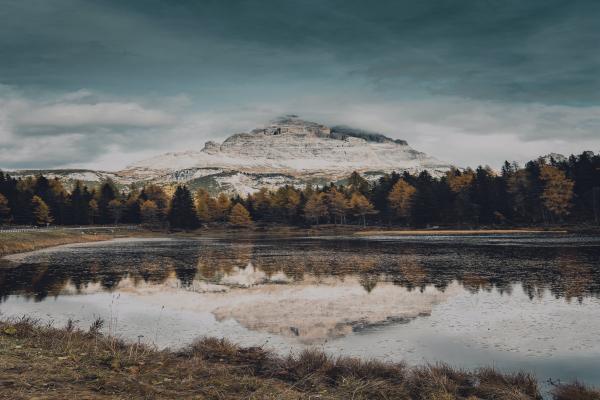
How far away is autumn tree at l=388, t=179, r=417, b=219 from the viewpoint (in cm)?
13475

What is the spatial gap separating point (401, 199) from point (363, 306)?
11836 centimetres

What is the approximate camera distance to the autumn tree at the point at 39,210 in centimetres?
13700

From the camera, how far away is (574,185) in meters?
118

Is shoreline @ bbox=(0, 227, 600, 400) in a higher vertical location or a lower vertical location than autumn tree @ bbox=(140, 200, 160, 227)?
lower

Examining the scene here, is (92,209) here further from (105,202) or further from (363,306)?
(363,306)

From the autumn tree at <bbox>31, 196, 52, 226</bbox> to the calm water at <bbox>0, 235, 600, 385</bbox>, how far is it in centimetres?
10448

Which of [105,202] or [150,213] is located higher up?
[105,202]

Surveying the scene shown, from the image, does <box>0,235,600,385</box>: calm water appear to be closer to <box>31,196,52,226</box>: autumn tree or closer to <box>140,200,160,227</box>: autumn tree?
<box>31,196,52,226</box>: autumn tree

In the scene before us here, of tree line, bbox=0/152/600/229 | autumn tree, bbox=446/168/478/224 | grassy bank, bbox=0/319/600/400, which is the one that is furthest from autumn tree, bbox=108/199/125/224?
grassy bank, bbox=0/319/600/400

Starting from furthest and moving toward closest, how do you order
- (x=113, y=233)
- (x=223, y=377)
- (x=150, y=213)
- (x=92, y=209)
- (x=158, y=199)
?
(x=158, y=199) → (x=150, y=213) → (x=92, y=209) → (x=113, y=233) → (x=223, y=377)

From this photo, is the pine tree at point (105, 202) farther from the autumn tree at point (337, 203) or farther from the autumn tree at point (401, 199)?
the autumn tree at point (401, 199)

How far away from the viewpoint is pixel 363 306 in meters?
24.0

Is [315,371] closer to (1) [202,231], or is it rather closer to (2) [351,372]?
(2) [351,372]

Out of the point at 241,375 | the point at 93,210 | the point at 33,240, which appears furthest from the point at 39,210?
the point at 241,375
